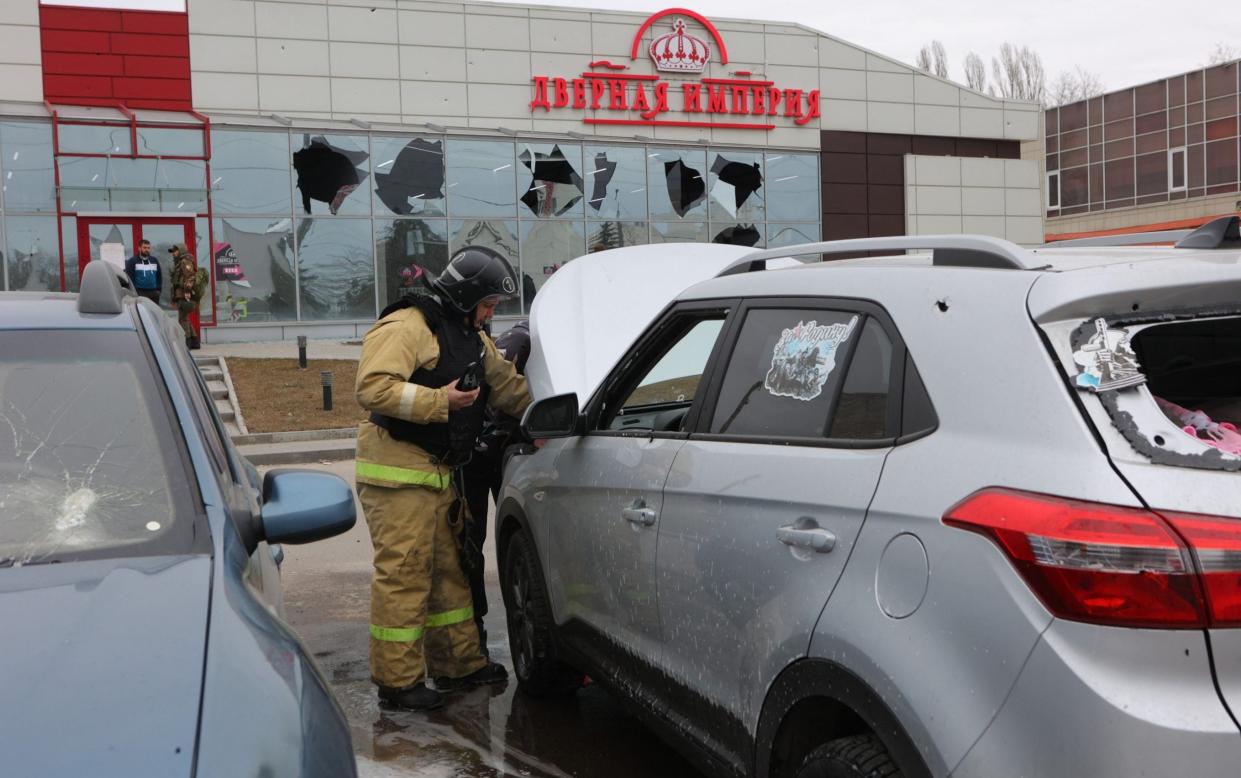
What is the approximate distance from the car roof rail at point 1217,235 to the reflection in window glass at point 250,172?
23.3 meters

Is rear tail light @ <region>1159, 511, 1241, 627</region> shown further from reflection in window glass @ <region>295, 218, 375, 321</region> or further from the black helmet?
reflection in window glass @ <region>295, 218, 375, 321</region>

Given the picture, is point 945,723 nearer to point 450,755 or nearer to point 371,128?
point 450,755

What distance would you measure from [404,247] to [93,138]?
254 inches

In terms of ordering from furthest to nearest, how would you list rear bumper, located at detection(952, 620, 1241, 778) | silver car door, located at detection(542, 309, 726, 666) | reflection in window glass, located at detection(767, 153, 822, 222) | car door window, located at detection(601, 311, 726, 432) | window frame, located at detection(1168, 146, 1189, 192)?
window frame, located at detection(1168, 146, 1189, 192) < reflection in window glass, located at detection(767, 153, 822, 222) < car door window, located at detection(601, 311, 726, 432) < silver car door, located at detection(542, 309, 726, 666) < rear bumper, located at detection(952, 620, 1241, 778)

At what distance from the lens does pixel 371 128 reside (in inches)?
990

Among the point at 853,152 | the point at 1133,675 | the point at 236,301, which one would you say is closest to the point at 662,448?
the point at 1133,675

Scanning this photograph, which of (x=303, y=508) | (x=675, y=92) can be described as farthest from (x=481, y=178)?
(x=303, y=508)

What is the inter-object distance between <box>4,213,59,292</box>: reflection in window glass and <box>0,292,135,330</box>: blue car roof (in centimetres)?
2178

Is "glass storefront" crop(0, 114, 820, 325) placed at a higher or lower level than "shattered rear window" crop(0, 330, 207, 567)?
higher

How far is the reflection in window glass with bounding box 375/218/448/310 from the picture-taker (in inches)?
1000

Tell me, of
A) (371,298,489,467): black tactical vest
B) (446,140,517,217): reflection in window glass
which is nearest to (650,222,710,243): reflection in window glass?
(446,140,517,217): reflection in window glass

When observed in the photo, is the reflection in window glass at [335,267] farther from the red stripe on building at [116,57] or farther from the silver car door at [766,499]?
the silver car door at [766,499]

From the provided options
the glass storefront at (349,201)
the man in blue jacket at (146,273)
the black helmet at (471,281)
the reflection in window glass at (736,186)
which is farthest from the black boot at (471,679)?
the reflection in window glass at (736,186)

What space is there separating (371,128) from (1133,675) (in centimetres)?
2474
